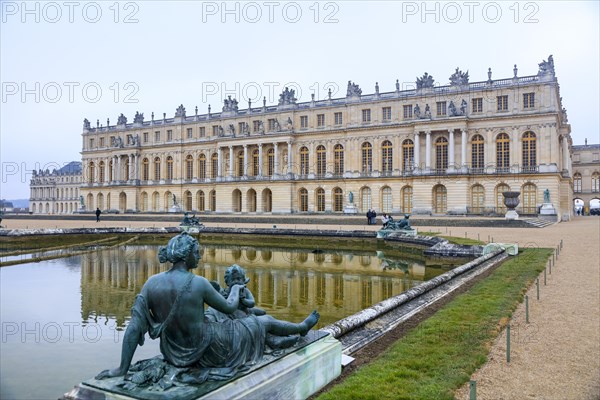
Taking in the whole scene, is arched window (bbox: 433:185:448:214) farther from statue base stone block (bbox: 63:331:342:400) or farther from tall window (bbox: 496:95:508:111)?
statue base stone block (bbox: 63:331:342:400)

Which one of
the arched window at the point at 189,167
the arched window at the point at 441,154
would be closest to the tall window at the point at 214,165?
the arched window at the point at 189,167

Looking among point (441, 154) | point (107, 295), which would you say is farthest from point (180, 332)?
point (441, 154)

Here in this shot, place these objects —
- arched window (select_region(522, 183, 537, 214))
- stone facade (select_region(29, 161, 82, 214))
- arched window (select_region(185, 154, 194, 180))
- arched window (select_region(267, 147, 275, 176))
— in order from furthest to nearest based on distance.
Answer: stone facade (select_region(29, 161, 82, 214)) → arched window (select_region(185, 154, 194, 180)) → arched window (select_region(267, 147, 275, 176)) → arched window (select_region(522, 183, 537, 214))

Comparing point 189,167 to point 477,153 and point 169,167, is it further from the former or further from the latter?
point 477,153

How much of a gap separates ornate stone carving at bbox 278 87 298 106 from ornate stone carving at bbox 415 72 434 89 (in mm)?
14717

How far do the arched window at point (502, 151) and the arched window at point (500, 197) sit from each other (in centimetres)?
163

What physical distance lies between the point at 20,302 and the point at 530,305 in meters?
10.5

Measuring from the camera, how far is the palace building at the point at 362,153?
142ft

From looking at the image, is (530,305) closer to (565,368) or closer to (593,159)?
(565,368)

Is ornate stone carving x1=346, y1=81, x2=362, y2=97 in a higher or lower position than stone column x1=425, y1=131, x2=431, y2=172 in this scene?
higher

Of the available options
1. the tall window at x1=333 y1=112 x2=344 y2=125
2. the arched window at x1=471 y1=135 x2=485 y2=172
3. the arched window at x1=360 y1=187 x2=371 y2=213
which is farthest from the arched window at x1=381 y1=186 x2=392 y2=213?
the tall window at x1=333 y1=112 x2=344 y2=125

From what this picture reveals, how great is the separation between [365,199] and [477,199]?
11591 millimetres

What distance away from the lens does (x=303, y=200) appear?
54375mm

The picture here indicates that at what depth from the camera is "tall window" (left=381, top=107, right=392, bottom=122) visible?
49.0m
